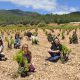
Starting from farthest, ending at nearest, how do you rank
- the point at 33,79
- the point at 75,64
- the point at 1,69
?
the point at 75,64, the point at 1,69, the point at 33,79

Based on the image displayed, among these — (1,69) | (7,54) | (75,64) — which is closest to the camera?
(1,69)

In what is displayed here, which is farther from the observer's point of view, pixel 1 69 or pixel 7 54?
pixel 7 54

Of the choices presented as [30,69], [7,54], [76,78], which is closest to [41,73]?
[30,69]

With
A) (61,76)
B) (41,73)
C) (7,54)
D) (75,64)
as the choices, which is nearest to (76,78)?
(61,76)

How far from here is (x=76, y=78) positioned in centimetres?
1516

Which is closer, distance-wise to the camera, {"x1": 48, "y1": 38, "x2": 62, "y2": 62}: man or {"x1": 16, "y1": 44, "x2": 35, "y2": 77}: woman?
{"x1": 16, "y1": 44, "x2": 35, "y2": 77}: woman

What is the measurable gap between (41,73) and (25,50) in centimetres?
154

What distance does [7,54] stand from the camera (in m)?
21.8

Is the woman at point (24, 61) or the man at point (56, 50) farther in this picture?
the man at point (56, 50)

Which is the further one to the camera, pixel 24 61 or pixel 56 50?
pixel 56 50

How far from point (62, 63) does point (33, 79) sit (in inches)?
137

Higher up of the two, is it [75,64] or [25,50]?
[25,50]

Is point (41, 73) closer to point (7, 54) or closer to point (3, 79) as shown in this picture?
point (3, 79)

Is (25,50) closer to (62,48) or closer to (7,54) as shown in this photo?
(62,48)
